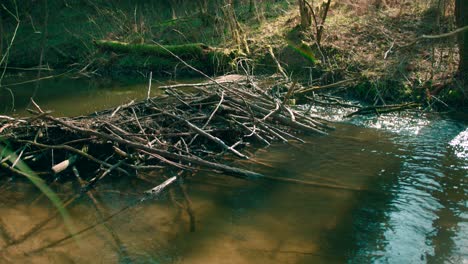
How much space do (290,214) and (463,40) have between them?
5.71 metres

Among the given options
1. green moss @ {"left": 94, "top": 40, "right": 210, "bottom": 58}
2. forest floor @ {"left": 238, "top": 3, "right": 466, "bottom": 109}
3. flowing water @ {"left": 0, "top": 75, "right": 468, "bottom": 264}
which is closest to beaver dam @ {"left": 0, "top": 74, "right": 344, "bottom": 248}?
flowing water @ {"left": 0, "top": 75, "right": 468, "bottom": 264}

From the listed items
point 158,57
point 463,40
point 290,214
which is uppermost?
point 463,40

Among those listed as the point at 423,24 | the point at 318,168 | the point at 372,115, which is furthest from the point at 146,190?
the point at 423,24

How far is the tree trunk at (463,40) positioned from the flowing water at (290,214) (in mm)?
2043

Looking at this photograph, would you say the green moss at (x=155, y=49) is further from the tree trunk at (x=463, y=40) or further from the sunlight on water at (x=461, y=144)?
the sunlight on water at (x=461, y=144)

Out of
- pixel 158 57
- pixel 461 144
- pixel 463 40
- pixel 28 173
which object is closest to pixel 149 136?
pixel 28 173

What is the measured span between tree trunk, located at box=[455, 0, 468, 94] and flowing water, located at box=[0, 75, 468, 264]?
6.70ft

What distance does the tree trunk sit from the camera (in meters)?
8.92

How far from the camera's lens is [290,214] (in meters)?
5.21

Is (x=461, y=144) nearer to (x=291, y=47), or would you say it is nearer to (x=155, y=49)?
(x=291, y=47)

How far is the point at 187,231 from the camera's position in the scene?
496cm

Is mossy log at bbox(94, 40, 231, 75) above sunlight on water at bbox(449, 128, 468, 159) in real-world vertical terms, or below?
below

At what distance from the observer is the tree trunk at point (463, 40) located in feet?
29.3

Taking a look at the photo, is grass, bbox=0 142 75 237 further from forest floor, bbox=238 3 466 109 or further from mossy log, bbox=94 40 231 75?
mossy log, bbox=94 40 231 75
